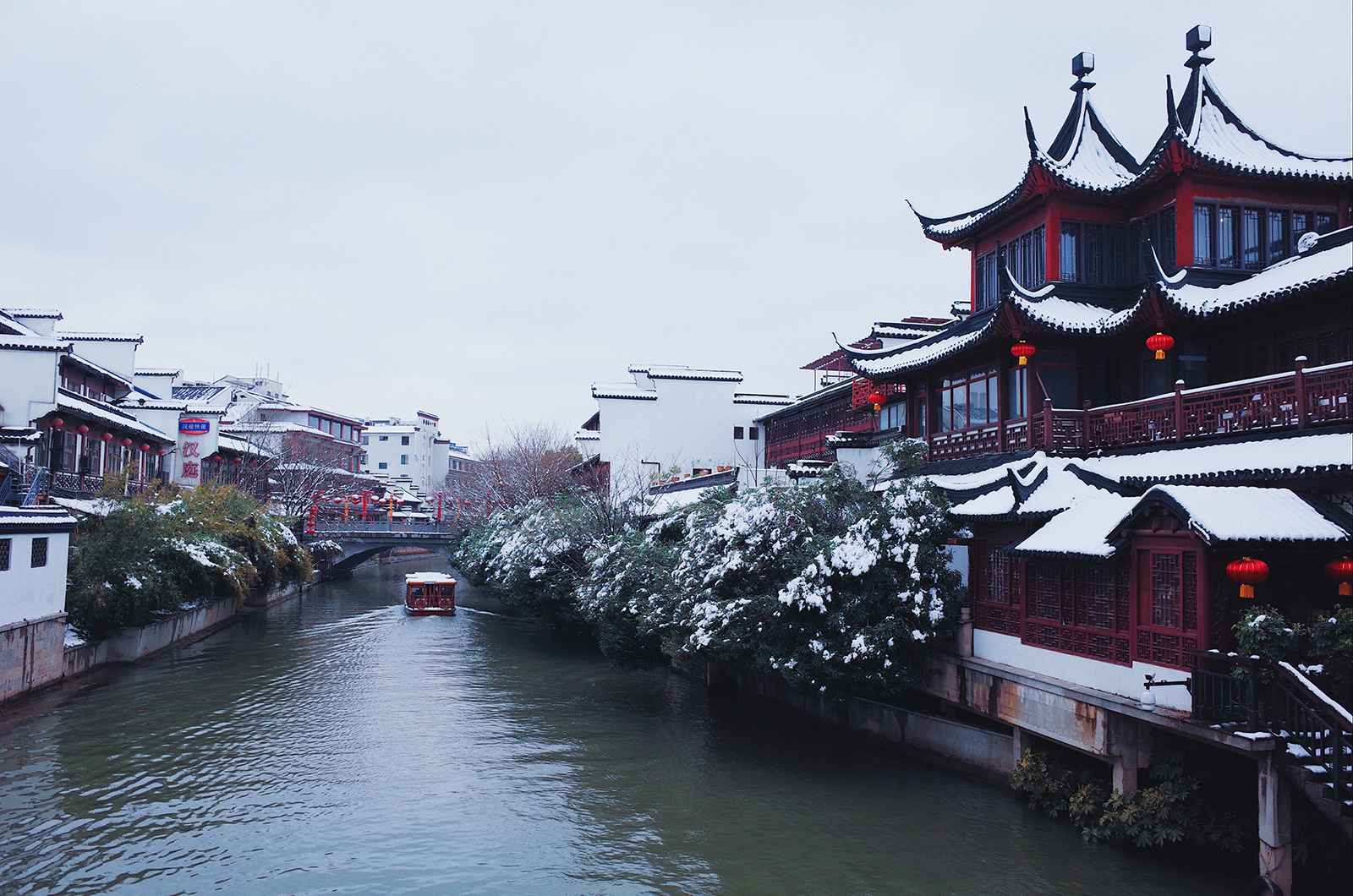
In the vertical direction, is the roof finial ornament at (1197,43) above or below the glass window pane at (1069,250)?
above

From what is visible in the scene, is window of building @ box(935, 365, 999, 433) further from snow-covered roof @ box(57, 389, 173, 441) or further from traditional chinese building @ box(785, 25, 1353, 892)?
snow-covered roof @ box(57, 389, 173, 441)

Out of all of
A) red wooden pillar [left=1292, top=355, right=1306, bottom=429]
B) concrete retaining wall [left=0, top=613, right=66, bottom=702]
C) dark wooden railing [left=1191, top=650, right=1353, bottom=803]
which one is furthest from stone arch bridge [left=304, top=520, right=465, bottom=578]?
dark wooden railing [left=1191, top=650, right=1353, bottom=803]

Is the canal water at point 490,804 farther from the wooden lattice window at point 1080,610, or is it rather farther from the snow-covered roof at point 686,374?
the snow-covered roof at point 686,374

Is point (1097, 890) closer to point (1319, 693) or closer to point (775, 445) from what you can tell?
point (1319, 693)

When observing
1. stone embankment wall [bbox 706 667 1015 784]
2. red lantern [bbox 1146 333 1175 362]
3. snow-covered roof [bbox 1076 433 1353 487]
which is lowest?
stone embankment wall [bbox 706 667 1015 784]

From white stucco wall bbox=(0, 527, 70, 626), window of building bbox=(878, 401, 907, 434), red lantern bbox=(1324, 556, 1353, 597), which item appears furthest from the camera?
window of building bbox=(878, 401, 907, 434)

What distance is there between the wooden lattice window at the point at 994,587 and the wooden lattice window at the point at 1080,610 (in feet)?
1.77

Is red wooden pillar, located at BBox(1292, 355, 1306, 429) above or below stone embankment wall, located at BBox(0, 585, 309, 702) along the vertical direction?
above

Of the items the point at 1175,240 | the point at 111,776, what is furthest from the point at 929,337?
the point at 111,776

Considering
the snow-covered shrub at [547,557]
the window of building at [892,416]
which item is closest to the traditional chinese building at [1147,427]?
the window of building at [892,416]

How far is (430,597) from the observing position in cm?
4578

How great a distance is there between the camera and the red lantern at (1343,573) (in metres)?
12.5

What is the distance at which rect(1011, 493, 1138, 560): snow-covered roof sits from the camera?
1422cm

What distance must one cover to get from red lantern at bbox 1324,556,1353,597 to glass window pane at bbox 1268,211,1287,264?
9.77m
